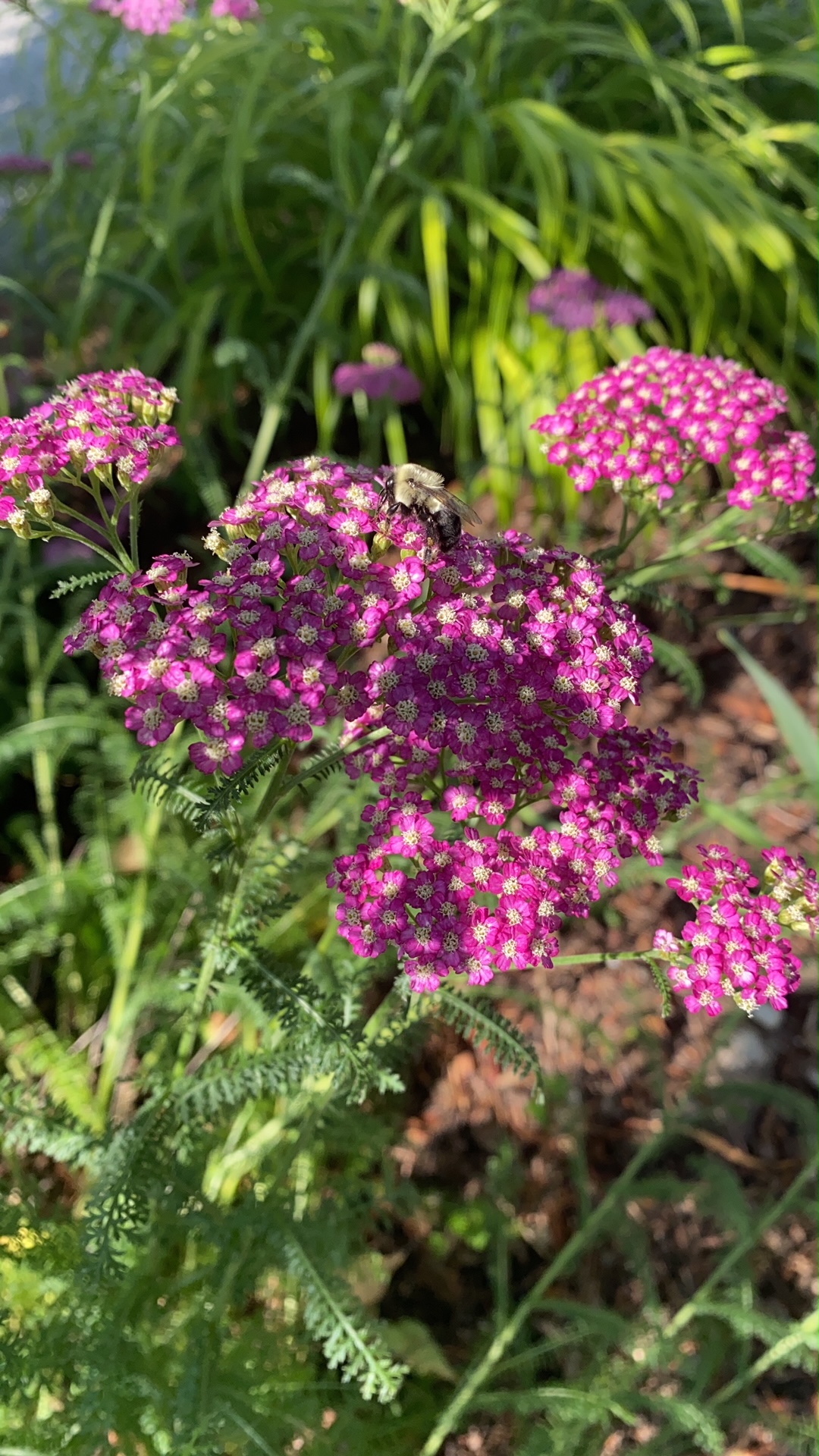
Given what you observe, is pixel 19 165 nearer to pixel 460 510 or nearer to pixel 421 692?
pixel 460 510

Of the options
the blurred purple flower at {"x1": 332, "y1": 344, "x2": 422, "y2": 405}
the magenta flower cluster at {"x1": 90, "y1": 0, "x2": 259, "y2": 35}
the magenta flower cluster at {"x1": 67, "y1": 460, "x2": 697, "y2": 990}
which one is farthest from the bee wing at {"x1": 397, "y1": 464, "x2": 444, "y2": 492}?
the magenta flower cluster at {"x1": 90, "y1": 0, "x2": 259, "y2": 35}

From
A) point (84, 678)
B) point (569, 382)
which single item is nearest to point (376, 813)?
point (84, 678)

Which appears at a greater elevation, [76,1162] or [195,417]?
[195,417]

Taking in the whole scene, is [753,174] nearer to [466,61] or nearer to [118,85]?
[466,61]

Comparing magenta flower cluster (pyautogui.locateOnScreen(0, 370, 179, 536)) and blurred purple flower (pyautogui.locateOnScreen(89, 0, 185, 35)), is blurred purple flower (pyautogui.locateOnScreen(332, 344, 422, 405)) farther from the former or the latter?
magenta flower cluster (pyautogui.locateOnScreen(0, 370, 179, 536))

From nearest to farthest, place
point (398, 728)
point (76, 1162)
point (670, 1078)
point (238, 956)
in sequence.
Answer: point (398, 728) → point (238, 956) → point (76, 1162) → point (670, 1078)

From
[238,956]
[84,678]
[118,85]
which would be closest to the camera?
[238,956]

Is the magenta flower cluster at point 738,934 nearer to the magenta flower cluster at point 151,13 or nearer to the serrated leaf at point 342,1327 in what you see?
the serrated leaf at point 342,1327

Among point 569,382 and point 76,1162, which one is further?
point 569,382
